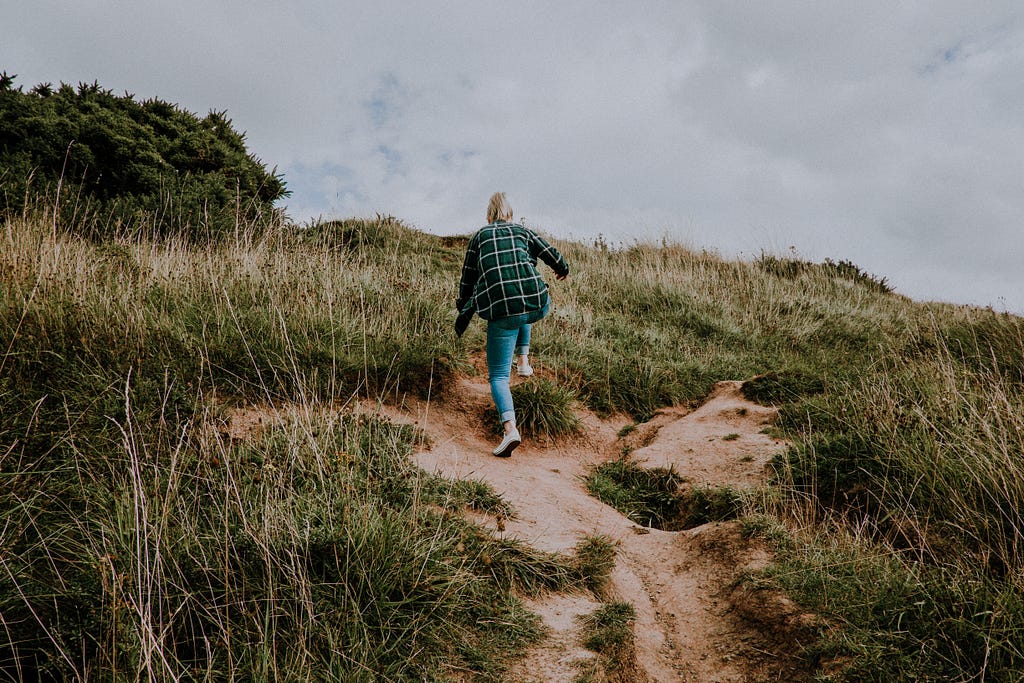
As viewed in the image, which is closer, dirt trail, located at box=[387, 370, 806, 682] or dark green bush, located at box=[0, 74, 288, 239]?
dirt trail, located at box=[387, 370, 806, 682]

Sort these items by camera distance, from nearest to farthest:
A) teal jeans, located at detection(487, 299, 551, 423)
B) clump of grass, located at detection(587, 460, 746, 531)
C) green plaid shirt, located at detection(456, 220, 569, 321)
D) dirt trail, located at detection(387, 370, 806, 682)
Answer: dirt trail, located at detection(387, 370, 806, 682) → clump of grass, located at detection(587, 460, 746, 531) → green plaid shirt, located at detection(456, 220, 569, 321) → teal jeans, located at detection(487, 299, 551, 423)

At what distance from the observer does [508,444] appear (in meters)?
5.18

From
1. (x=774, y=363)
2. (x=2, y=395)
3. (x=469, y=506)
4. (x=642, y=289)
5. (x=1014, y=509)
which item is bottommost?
(x=469, y=506)

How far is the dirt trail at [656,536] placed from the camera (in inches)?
115

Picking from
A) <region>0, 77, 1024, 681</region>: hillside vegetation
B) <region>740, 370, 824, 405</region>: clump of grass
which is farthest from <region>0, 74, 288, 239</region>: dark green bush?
<region>740, 370, 824, 405</region>: clump of grass

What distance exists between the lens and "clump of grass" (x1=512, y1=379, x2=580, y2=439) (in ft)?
19.3

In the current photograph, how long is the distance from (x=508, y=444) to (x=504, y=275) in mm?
1521

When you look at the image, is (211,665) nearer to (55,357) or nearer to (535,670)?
(535,670)

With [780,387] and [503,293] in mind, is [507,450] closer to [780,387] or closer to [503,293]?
[503,293]

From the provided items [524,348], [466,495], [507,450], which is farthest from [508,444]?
[466,495]

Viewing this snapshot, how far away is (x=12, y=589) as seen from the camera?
2.32 metres

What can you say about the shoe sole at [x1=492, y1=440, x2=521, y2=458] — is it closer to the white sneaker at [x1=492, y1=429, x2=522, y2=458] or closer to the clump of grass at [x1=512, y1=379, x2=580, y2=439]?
the white sneaker at [x1=492, y1=429, x2=522, y2=458]

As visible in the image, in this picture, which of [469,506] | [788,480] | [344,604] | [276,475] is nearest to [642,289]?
[788,480]

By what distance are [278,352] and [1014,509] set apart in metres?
5.33
